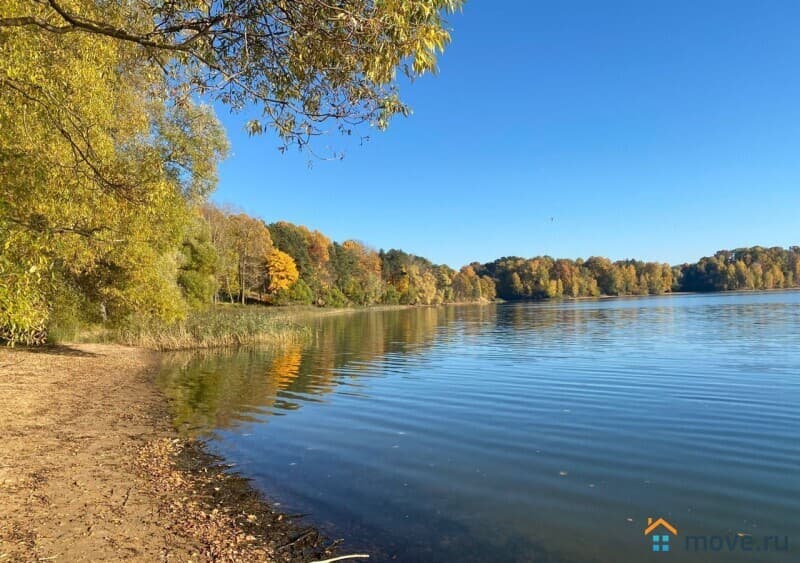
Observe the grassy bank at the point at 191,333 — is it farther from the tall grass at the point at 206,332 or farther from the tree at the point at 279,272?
the tree at the point at 279,272

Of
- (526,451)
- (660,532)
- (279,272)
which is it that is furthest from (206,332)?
(279,272)

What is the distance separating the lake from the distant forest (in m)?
27.3

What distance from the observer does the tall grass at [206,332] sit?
28.0 metres

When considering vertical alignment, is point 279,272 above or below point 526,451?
above

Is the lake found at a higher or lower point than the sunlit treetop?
lower

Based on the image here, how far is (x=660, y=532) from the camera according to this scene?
6.48 metres

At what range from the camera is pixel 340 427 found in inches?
475

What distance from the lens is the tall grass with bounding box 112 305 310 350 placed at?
2805cm

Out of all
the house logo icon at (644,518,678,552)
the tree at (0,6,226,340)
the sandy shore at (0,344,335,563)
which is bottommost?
the house logo icon at (644,518,678,552)

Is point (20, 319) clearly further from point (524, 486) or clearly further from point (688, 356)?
point (688, 356)

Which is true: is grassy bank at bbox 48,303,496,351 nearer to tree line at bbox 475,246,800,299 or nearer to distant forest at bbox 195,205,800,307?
distant forest at bbox 195,205,800,307

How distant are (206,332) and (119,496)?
2388 cm

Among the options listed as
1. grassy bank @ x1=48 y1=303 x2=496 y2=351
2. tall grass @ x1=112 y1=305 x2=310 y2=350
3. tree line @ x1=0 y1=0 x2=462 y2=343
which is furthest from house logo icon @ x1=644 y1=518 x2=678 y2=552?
tall grass @ x1=112 y1=305 x2=310 y2=350

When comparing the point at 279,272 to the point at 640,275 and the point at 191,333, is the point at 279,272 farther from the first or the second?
the point at 640,275
